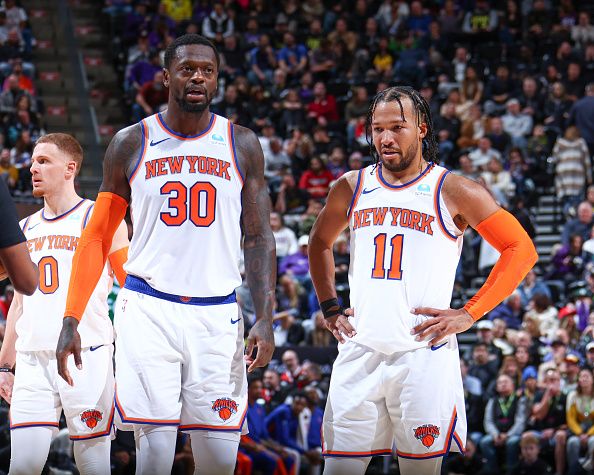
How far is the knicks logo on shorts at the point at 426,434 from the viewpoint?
512cm

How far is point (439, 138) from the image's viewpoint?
16.3 m

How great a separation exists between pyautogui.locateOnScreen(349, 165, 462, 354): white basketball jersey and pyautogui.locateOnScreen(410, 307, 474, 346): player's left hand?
0.05m

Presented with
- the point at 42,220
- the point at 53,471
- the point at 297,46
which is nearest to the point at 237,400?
the point at 42,220

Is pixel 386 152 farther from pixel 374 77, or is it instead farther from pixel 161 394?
pixel 374 77

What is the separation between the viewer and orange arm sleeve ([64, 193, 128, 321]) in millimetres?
5176

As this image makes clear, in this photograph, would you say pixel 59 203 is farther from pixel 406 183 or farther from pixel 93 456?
pixel 406 183

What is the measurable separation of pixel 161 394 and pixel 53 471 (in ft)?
16.7

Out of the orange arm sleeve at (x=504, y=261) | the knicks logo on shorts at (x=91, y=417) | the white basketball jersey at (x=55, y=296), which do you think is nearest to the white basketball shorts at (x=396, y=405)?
the orange arm sleeve at (x=504, y=261)

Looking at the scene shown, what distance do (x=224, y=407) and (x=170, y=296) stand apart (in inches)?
23.1

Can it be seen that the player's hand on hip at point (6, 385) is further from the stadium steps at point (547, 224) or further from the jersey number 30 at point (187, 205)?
the stadium steps at point (547, 224)

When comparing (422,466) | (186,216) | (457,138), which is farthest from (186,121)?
(457,138)

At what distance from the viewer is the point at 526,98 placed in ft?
56.2

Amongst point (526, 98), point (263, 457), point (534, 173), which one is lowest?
point (263, 457)

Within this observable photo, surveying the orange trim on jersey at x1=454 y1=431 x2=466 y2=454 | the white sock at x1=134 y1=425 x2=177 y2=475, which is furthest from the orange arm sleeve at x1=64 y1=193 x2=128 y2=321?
the orange trim on jersey at x1=454 y1=431 x2=466 y2=454
